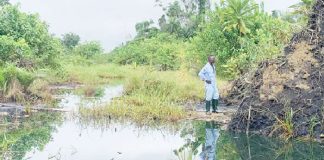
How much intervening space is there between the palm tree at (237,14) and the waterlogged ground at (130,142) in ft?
33.0

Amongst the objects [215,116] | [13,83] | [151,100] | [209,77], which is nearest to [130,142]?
[151,100]

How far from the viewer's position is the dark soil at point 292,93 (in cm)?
1057

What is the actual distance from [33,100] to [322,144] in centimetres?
1069

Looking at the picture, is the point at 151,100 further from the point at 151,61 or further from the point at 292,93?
the point at 151,61

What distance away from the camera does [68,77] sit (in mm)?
31797

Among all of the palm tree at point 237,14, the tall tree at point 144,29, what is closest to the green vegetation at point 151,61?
the palm tree at point 237,14

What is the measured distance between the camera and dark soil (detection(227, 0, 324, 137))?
1057 cm

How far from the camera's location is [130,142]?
10.6m

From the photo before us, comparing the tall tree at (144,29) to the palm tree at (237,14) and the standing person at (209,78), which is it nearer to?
the palm tree at (237,14)

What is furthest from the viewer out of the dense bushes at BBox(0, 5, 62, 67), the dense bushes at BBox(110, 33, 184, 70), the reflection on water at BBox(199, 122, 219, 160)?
the dense bushes at BBox(110, 33, 184, 70)

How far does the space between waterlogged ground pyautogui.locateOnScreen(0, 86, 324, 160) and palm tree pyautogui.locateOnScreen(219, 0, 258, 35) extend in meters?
10.0

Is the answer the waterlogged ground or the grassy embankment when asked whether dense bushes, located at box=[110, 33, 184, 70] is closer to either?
the grassy embankment

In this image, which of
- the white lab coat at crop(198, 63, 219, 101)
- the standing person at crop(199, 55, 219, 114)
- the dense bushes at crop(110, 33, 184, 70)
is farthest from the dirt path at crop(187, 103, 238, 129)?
the dense bushes at crop(110, 33, 184, 70)

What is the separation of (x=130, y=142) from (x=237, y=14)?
13.1m
